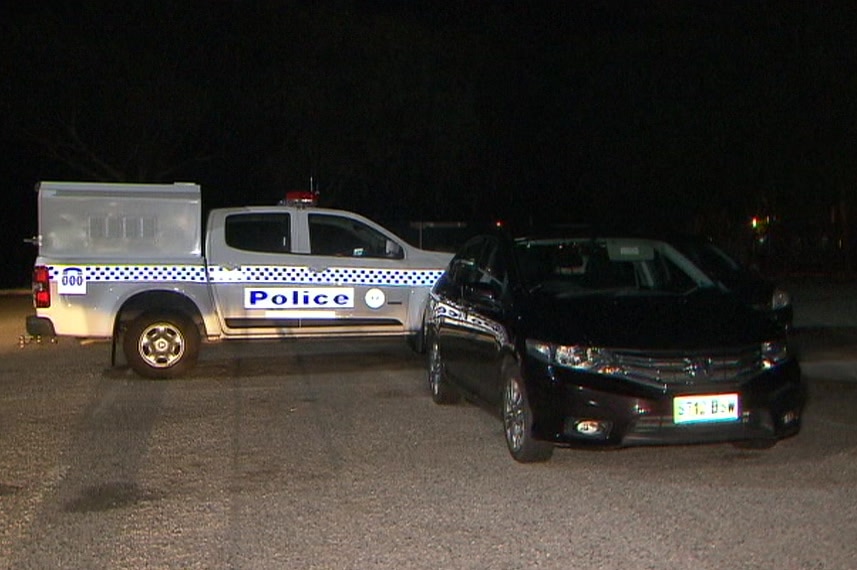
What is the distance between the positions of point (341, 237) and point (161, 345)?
2225 millimetres

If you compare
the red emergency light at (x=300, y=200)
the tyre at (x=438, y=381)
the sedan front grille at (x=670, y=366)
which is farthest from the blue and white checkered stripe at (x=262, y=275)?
the sedan front grille at (x=670, y=366)

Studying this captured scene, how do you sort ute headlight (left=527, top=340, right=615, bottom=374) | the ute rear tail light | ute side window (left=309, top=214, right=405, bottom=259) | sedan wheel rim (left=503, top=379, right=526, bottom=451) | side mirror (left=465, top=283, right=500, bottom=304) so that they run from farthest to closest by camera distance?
ute side window (left=309, top=214, right=405, bottom=259) → the ute rear tail light → side mirror (left=465, top=283, right=500, bottom=304) → sedan wheel rim (left=503, top=379, right=526, bottom=451) → ute headlight (left=527, top=340, right=615, bottom=374)

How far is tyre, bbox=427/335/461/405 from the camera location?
392 inches

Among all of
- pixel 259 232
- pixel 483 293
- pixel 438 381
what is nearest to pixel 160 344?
pixel 259 232

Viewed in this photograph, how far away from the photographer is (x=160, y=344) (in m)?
11.9

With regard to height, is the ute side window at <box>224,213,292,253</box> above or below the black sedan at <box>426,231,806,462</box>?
above

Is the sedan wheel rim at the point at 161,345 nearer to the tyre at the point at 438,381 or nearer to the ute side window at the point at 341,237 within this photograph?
the ute side window at the point at 341,237

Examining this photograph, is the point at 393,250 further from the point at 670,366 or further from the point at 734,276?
the point at 670,366

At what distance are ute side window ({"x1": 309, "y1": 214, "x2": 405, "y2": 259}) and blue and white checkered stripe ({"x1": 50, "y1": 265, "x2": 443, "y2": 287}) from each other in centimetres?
22

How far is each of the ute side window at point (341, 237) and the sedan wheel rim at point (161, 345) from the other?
5.57 feet

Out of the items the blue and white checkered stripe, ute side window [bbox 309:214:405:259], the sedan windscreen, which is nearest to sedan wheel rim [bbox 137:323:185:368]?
the blue and white checkered stripe

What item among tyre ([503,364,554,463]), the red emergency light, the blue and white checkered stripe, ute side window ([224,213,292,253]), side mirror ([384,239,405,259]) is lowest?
tyre ([503,364,554,463])

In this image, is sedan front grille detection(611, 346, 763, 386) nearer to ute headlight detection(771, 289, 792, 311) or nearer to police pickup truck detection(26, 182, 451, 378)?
ute headlight detection(771, 289, 792, 311)

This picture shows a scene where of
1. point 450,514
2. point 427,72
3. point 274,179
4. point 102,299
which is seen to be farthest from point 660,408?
point 274,179
